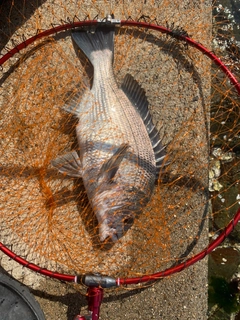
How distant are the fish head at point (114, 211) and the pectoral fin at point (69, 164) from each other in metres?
0.16

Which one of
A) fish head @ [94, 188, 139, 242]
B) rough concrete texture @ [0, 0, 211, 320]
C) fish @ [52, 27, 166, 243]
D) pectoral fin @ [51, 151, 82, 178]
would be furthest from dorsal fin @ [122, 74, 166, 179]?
pectoral fin @ [51, 151, 82, 178]

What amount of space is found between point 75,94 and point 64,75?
0.44 ft

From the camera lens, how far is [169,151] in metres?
2.00

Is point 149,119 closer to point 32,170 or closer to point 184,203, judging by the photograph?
point 184,203

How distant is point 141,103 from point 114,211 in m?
0.54

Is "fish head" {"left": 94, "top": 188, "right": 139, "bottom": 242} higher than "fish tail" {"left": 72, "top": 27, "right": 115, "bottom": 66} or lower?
lower

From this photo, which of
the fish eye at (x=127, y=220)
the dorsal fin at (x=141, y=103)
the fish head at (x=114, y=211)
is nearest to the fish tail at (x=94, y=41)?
the dorsal fin at (x=141, y=103)

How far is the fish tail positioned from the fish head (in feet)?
2.14

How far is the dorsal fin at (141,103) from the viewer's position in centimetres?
189

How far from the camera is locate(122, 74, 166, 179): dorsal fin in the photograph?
1.89 m

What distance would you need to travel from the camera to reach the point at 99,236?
185 cm

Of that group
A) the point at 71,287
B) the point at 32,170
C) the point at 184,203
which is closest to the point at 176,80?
the point at 184,203

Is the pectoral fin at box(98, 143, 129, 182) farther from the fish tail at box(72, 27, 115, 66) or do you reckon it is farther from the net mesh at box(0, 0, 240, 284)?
the fish tail at box(72, 27, 115, 66)

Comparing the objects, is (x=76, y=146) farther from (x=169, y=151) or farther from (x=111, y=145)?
(x=169, y=151)
